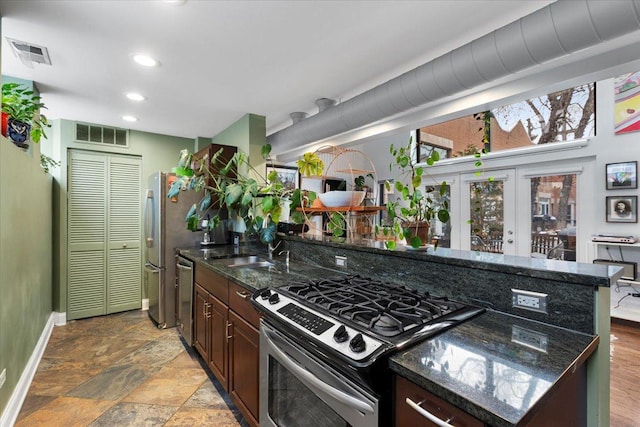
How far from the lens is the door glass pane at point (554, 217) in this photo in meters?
4.32

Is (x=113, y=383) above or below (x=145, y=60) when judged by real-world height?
below

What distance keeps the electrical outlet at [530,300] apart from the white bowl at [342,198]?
984 mm

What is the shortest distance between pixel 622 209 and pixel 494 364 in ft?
14.4

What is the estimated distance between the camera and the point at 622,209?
3.86 meters

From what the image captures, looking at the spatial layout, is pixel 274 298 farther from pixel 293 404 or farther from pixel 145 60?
Answer: pixel 145 60

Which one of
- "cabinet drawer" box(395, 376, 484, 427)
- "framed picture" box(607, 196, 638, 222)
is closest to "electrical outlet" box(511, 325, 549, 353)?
"cabinet drawer" box(395, 376, 484, 427)

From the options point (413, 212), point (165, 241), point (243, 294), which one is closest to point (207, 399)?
point (243, 294)

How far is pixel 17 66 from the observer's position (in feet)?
8.19

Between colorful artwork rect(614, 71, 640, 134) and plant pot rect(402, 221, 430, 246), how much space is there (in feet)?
12.8

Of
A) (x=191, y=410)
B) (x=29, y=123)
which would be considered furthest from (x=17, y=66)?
(x=191, y=410)

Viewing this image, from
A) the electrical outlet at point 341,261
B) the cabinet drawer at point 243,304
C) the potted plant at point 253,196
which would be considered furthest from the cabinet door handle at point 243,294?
the potted plant at point 253,196

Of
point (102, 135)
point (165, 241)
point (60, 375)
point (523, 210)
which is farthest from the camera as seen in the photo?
point (523, 210)

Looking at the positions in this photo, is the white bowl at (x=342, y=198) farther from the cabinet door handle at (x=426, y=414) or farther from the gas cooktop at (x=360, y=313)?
the cabinet door handle at (x=426, y=414)

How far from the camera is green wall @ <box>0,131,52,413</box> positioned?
195 centimetres
